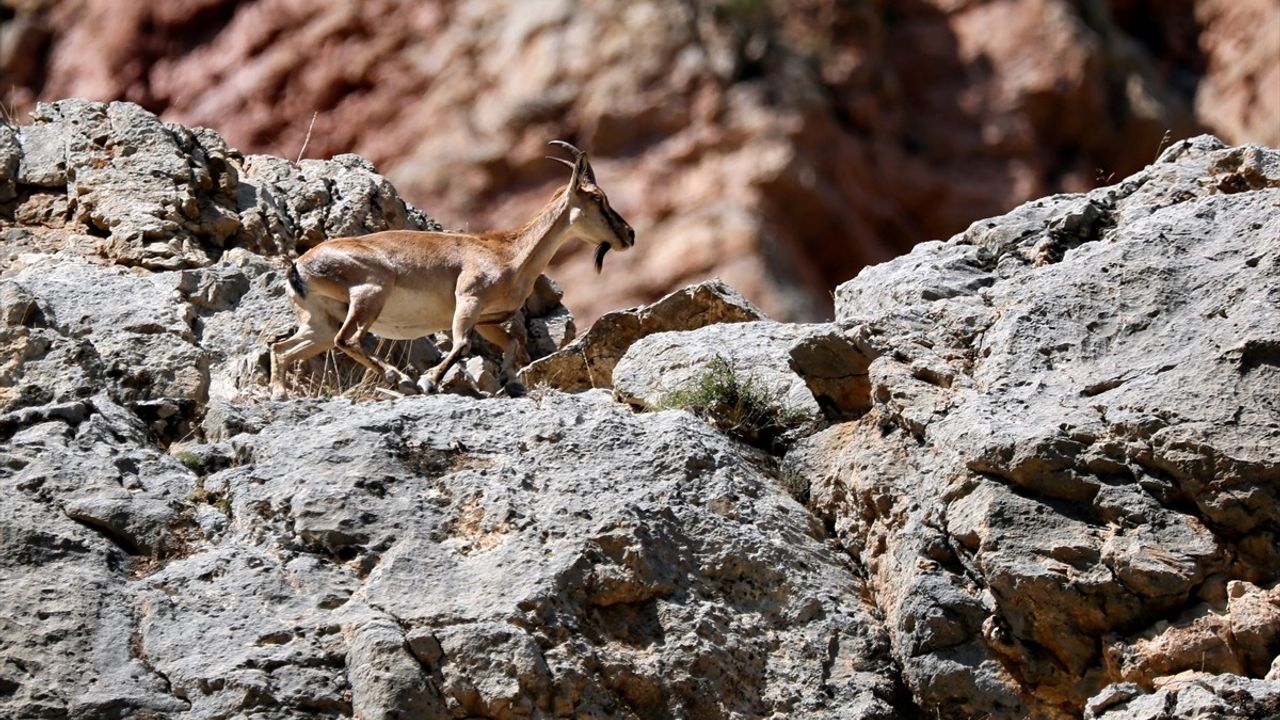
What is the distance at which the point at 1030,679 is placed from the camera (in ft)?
24.9

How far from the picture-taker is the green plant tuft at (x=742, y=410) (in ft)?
30.6

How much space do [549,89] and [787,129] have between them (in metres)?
3.94

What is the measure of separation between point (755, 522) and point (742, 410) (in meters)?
1.02

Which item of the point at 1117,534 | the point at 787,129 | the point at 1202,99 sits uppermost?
the point at 1202,99

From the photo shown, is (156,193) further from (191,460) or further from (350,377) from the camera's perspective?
(191,460)

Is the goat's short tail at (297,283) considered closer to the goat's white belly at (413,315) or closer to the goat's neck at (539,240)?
the goat's white belly at (413,315)

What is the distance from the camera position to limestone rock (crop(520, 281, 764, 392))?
11281 mm

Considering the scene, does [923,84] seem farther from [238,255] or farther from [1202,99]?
[238,255]

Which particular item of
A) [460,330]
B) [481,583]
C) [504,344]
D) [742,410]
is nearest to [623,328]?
[504,344]

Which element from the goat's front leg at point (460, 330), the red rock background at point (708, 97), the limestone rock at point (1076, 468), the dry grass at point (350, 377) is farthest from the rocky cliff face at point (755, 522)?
the red rock background at point (708, 97)

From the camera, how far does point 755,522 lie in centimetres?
844

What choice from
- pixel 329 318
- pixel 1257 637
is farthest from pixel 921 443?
pixel 329 318

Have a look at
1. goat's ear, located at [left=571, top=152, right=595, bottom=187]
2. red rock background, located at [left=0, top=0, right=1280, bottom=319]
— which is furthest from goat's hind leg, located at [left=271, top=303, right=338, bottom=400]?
red rock background, located at [left=0, top=0, right=1280, bottom=319]

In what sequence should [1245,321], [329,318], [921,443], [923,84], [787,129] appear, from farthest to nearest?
[923,84] < [787,129] < [329,318] < [921,443] < [1245,321]
